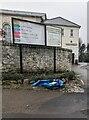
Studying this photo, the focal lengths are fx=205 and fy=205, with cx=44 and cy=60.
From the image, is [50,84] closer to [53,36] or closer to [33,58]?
[33,58]

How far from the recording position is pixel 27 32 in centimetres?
1457

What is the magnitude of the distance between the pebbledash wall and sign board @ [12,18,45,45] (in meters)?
0.44

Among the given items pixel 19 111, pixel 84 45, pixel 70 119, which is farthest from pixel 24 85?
pixel 84 45

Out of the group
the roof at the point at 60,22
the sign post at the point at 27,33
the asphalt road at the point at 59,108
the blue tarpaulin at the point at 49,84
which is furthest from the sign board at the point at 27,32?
the roof at the point at 60,22

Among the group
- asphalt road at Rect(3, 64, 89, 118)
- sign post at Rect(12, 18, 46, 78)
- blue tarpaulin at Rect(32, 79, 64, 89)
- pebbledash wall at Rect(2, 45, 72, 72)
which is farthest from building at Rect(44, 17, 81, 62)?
asphalt road at Rect(3, 64, 89, 118)

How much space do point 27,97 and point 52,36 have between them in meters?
8.96

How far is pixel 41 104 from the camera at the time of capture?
7605 mm

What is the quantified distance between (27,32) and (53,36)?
3.02 metres

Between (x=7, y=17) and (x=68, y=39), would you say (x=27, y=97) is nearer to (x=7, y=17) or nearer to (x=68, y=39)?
(x=7, y=17)

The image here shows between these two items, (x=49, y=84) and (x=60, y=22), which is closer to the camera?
(x=49, y=84)

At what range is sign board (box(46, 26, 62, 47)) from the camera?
53.9ft

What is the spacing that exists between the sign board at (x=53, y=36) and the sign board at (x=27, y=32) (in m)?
0.88

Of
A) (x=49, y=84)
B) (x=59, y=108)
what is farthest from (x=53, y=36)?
(x=59, y=108)

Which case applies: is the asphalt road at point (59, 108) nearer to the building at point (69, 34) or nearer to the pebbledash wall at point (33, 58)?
the pebbledash wall at point (33, 58)
